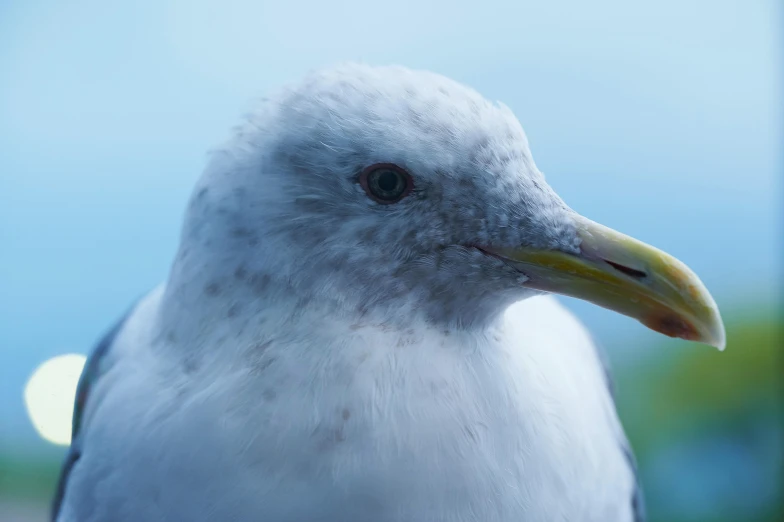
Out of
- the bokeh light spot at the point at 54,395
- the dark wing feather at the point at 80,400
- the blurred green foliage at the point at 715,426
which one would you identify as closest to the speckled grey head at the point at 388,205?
the dark wing feather at the point at 80,400

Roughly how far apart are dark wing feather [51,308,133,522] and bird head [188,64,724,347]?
0.87 feet

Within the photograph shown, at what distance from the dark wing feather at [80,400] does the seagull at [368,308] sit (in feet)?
0.48

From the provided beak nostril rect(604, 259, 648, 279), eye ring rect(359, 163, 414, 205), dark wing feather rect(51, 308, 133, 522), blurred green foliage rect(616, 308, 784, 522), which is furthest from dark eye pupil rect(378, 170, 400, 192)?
blurred green foliage rect(616, 308, 784, 522)

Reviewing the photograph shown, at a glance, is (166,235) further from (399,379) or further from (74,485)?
(399,379)

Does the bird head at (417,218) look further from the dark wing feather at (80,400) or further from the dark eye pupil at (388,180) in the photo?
the dark wing feather at (80,400)

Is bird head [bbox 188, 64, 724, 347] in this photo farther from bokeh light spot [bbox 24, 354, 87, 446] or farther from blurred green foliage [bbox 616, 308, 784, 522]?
blurred green foliage [bbox 616, 308, 784, 522]

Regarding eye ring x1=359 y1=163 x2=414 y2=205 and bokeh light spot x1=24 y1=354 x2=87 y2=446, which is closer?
eye ring x1=359 y1=163 x2=414 y2=205

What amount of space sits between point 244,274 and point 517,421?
211 mm

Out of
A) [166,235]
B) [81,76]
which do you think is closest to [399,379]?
[166,235]

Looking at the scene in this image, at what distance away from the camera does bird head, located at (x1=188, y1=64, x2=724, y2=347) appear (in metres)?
0.48

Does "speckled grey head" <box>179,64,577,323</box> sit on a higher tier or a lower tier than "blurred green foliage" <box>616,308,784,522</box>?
higher

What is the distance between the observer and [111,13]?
1.06 m

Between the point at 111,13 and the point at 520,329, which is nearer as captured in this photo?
the point at 520,329

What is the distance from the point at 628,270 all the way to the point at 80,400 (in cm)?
51
